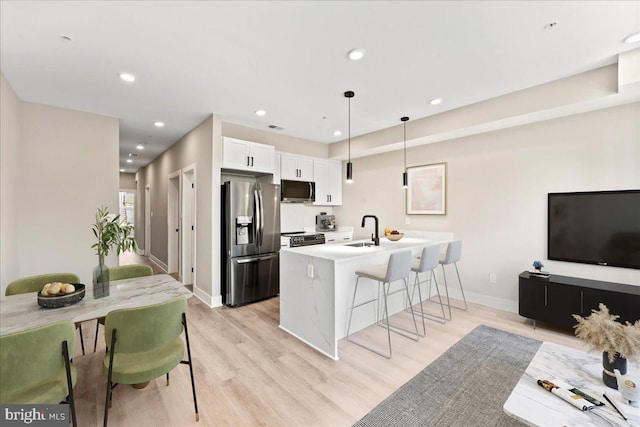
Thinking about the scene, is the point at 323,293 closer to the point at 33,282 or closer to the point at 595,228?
the point at 33,282

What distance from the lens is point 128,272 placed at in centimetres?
259

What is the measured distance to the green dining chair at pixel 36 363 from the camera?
122 cm

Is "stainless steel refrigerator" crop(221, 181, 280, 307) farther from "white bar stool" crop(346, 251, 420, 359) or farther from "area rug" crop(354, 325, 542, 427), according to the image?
"area rug" crop(354, 325, 542, 427)

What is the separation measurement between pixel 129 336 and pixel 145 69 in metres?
2.48

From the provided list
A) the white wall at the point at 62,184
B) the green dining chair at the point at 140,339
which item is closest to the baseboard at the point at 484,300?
the green dining chair at the point at 140,339

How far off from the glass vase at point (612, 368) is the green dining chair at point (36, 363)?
2.82 m

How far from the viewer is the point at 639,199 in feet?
9.08

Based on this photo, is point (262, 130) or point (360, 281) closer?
point (360, 281)

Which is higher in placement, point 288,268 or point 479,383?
point 288,268

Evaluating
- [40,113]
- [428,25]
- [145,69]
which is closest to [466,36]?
[428,25]

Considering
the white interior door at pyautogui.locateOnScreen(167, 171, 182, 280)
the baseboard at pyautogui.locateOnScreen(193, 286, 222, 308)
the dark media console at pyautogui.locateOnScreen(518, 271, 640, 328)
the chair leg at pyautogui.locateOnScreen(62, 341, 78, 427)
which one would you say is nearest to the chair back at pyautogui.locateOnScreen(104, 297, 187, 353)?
the chair leg at pyautogui.locateOnScreen(62, 341, 78, 427)

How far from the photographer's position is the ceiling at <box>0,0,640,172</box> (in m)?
1.90

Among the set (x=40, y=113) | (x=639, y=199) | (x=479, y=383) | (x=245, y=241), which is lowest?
(x=479, y=383)

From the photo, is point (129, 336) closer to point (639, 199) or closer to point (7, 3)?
point (7, 3)
